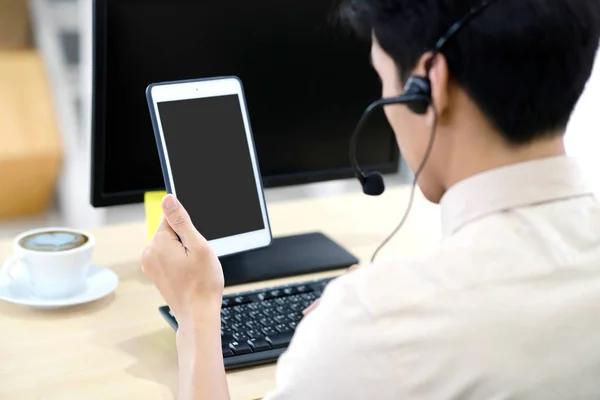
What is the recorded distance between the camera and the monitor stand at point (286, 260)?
1212mm

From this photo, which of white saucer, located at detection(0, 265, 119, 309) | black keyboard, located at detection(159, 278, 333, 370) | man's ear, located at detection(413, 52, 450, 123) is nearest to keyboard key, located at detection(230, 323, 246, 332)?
black keyboard, located at detection(159, 278, 333, 370)

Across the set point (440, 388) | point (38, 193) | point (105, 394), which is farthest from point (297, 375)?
point (38, 193)

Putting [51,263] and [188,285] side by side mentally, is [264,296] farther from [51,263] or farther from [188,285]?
[51,263]

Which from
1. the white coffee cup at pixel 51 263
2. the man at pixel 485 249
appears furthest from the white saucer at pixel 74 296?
the man at pixel 485 249

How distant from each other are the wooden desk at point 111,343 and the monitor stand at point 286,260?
0.07 feet

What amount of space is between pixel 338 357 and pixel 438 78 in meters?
0.26

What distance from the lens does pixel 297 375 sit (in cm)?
64

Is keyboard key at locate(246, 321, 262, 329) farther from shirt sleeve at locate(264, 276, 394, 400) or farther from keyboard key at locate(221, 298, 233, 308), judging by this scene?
shirt sleeve at locate(264, 276, 394, 400)

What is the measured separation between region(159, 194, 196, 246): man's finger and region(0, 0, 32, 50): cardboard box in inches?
94.0

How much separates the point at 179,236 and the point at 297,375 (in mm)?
365

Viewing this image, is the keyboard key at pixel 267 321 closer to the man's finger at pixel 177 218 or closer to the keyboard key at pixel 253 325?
the keyboard key at pixel 253 325

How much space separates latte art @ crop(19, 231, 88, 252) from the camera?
3.60 ft

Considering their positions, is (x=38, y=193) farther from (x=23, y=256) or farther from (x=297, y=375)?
(x=297, y=375)

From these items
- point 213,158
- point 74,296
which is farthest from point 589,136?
point 74,296
